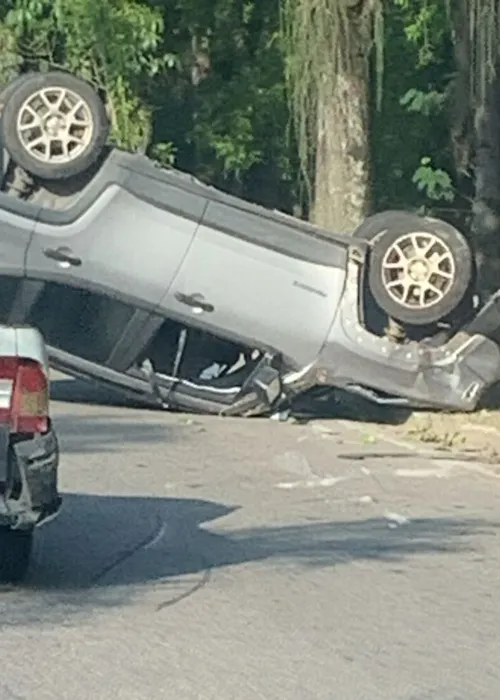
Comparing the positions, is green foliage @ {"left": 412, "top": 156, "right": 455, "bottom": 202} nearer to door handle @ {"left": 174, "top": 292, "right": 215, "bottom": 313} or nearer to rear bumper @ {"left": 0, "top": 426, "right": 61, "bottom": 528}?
door handle @ {"left": 174, "top": 292, "right": 215, "bottom": 313}

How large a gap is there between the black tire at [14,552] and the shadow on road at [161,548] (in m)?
0.09

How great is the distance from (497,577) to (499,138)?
11.6 m

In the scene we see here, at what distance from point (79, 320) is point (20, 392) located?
724 centimetres

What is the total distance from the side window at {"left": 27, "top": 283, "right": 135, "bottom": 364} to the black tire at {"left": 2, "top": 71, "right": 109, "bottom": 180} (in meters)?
0.84

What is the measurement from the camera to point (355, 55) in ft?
59.5

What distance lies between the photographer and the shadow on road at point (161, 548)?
8867 millimetres

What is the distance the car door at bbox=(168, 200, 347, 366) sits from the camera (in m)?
15.3

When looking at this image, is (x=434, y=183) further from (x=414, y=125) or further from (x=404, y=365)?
(x=404, y=365)

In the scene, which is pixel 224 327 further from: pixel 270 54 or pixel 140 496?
pixel 270 54

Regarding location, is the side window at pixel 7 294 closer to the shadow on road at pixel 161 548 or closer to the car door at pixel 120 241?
the car door at pixel 120 241

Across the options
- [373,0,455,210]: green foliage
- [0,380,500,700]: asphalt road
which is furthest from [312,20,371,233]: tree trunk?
[373,0,455,210]: green foliage

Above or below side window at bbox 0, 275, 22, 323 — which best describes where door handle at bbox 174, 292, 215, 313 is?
above

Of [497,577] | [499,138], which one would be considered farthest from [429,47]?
[497,577]

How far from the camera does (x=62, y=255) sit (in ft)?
50.0
